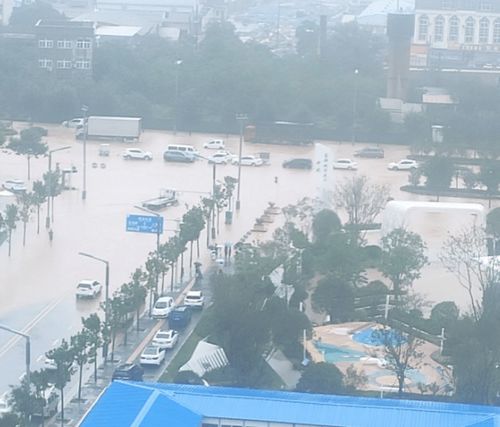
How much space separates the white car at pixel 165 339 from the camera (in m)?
5.65

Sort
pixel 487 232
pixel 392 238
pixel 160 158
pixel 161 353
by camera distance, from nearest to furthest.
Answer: pixel 161 353
pixel 392 238
pixel 487 232
pixel 160 158

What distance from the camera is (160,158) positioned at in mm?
10586

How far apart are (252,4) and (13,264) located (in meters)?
20.1

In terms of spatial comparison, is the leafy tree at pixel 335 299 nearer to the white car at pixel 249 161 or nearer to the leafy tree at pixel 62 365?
the leafy tree at pixel 62 365

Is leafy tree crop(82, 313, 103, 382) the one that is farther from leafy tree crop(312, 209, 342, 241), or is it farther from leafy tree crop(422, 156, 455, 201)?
leafy tree crop(422, 156, 455, 201)

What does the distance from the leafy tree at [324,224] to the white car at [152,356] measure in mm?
1839

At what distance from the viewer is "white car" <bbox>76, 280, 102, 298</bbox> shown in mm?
6406

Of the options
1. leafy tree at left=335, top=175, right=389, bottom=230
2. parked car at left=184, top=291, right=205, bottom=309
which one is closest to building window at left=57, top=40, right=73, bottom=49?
leafy tree at left=335, top=175, right=389, bottom=230

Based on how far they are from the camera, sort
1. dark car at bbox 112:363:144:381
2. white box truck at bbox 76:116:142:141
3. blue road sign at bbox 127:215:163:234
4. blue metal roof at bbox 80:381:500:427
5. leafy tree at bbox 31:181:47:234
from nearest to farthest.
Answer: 1. blue metal roof at bbox 80:381:500:427
2. dark car at bbox 112:363:144:381
3. blue road sign at bbox 127:215:163:234
4. leafy tree at bbox 31:181:47:234
5. white box truck at bbox 76:116:142:141

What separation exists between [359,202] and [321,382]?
3.10m

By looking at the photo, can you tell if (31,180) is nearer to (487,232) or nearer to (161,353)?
(487,232)

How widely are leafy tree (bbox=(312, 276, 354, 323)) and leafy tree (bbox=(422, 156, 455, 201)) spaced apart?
3.45m

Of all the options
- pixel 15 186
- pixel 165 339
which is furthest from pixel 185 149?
pixel 165 339

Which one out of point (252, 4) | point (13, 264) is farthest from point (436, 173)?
point (252, 4)
